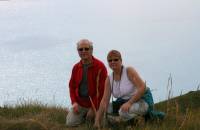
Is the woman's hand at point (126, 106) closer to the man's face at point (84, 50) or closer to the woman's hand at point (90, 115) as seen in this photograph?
the woman's hand at point (90, 115)

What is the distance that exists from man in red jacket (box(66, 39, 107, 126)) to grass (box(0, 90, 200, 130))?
256mm

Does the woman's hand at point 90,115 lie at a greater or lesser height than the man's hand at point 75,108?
lesser

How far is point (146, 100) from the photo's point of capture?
24.6 ft

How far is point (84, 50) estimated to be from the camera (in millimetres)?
7953

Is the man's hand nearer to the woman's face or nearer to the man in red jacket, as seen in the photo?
the man in red jacket

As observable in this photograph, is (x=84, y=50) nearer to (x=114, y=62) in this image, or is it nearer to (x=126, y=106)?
(x=114, y=62)

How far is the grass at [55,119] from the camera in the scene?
6.72 metres

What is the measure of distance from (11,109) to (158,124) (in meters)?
3.46

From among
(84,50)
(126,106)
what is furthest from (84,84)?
(126,106)

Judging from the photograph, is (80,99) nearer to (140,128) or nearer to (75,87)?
(75,87)

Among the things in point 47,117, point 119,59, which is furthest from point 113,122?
point 47,117

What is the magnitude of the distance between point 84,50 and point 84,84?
24.9 inches

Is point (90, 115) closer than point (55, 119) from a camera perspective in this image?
Yes

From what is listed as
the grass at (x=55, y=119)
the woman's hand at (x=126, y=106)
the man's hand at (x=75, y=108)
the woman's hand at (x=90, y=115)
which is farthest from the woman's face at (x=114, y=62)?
the man's hand at (x=75, y=108)
